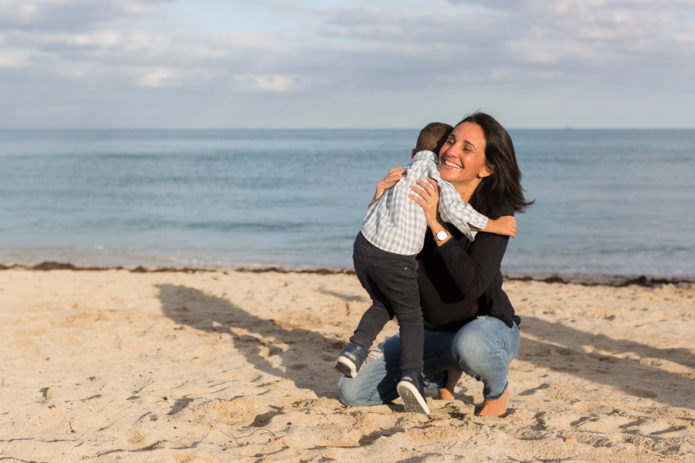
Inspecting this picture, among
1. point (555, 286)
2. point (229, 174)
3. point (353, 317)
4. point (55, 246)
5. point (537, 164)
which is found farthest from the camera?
point (537, 164)

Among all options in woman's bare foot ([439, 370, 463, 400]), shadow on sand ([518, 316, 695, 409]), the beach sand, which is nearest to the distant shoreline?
the beach sand

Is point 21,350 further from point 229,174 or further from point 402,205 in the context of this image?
point 229,174

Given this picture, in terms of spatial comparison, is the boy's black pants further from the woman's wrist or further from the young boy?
the woman's wrist

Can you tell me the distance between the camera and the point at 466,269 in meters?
3.34

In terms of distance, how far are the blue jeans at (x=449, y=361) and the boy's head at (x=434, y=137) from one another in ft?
3.55

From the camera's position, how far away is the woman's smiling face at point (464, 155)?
3.54 metres

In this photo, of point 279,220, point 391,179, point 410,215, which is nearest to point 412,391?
point 410,215

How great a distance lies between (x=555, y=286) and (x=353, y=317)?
12.8 ft

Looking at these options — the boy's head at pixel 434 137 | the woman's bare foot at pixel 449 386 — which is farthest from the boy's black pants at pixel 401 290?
the boy's head at pixel 434 137

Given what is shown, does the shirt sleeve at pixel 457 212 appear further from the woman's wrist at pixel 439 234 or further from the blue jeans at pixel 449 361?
the blue jeans at pixel 449 361

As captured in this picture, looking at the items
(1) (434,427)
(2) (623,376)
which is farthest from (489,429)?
(2) (623,376)

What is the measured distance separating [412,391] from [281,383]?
128cm

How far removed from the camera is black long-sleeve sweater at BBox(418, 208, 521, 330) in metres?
3.36

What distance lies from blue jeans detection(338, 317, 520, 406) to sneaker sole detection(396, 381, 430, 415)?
0.31 m
